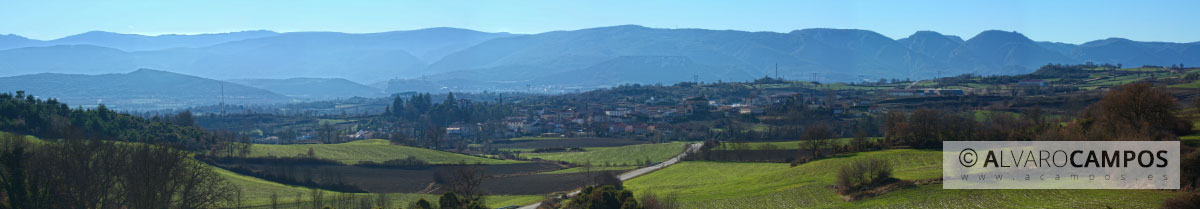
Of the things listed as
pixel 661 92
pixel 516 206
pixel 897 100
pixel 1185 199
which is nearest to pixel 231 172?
pixel 516 206

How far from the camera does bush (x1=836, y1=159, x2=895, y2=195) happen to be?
32.2 m

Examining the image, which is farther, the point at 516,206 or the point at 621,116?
the point at 621,116

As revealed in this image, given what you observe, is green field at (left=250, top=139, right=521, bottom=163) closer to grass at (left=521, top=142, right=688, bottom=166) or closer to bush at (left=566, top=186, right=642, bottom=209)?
grass at (left=521, top=142, right=688, bottom=166)

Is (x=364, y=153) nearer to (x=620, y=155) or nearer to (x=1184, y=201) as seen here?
(x=620, y=155)

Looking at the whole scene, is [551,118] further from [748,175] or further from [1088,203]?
[1088,203]

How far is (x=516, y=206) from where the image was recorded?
44188 mm

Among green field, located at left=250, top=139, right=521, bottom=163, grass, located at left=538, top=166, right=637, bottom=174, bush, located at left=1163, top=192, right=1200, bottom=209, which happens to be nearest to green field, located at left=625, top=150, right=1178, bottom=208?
bush, located at left=1163, top=192, right=1200, bottom=209

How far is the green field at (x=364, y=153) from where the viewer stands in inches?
2707

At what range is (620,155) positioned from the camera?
250ft

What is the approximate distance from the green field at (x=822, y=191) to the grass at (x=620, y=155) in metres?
15.1

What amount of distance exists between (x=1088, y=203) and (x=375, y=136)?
9111cm

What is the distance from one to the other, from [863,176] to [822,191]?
1919mm

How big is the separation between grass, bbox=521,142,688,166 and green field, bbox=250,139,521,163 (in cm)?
708

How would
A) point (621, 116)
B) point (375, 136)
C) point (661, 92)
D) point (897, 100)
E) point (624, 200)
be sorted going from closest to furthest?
point (624, 200) < point (375, 136) < point (897, 100) < point (621, 116) < point (661, 92)
